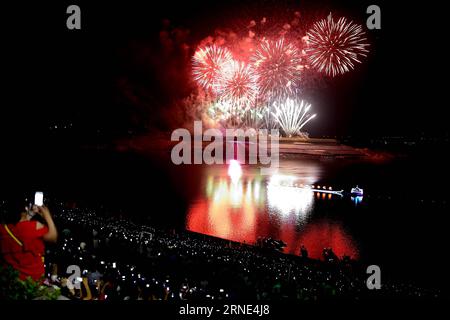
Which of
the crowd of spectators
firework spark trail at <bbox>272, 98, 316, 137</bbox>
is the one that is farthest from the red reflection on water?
firework spark trail at <bbox>272, 98, 316, 137</bbox>

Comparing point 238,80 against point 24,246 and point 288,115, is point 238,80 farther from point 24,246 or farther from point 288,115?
point 24,246

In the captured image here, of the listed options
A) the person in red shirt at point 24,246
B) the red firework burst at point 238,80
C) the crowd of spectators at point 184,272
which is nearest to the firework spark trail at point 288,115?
the red firework burst at point 238,80

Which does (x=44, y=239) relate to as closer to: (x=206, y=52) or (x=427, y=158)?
(x=206, y=52)

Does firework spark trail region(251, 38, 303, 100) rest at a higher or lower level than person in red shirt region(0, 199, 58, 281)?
higher

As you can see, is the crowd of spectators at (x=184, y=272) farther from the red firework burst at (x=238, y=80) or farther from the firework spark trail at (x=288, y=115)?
the firework spark trail at (x=288, y=115)

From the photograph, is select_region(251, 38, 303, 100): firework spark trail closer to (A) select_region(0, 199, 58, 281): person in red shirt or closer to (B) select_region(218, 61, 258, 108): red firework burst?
(B) select_region(218, 61, 258, 108): red firework burst

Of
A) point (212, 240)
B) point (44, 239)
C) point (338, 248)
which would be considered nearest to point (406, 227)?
point (338, 248)

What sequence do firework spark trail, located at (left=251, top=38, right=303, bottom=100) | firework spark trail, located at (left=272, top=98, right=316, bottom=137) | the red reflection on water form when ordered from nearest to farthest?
the red reflection on water, firework spark trail, located at (left=251, top=38, right=303, bottom=100), firework spark trail, located at (left=272, top=98, right=316, bottom=137)
